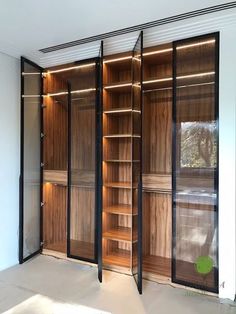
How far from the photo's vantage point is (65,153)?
4.24 m

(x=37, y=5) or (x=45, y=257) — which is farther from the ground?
(x=37, y=5)

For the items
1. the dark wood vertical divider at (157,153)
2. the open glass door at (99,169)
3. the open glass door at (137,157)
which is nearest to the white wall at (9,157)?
the open glass door at (99,169)

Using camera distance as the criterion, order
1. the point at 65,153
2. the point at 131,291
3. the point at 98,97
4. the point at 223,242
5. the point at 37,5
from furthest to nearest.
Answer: the point at 65,153 → the point at 98,97 → the point at 131,291 → the point at 223,242 → the point at 37,5

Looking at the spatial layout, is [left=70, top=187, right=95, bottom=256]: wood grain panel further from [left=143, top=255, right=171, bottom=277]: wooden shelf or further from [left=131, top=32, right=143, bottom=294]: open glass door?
[left=143, top=255, right=171, bottom=277]: wooden shelf

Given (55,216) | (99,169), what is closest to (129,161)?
(99,169)

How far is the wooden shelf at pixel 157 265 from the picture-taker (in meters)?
3.26

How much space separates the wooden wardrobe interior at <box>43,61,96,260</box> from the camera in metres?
3.66

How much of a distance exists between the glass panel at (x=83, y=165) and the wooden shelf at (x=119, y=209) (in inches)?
8.2

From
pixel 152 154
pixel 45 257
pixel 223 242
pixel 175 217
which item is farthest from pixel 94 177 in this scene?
pixel 223 242

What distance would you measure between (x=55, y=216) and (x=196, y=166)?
247cm

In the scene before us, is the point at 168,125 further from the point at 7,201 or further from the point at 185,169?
the point at 7,201

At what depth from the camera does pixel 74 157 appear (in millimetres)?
3793

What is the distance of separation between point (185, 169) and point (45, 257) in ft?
7.93

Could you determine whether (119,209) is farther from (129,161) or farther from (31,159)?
(31,159)
